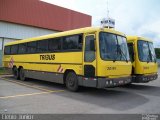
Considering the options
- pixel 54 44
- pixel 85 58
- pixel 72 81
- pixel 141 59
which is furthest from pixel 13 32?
pixel 85 58

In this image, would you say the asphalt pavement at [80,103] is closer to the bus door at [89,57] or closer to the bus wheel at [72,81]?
the bus wheel at [72,81]

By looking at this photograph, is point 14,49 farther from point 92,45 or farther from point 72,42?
point 92,45

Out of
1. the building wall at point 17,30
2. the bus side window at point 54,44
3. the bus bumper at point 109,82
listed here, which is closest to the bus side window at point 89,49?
the bus bumper at point 109,82

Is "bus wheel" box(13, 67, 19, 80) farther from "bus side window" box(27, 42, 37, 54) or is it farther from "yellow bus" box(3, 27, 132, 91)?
"yellow bus" box(3, 27, 132, 91)

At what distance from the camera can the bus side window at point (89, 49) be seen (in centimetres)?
1177

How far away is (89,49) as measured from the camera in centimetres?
1199

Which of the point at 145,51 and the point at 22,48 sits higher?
the point at 22,48

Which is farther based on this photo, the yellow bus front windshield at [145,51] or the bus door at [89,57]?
the yellow bus front windshield at [145,51]

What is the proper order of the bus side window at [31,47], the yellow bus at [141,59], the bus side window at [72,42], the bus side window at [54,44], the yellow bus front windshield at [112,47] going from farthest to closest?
the bus side window at [31,47] → the bus side window at [54,44] → the yellow bus at [141,59] → the bus side window at [72,42] → the yellow bus front windshield at [112,47]

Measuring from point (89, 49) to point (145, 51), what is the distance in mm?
4157

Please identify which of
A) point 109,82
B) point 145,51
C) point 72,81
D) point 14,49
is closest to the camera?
point 109,82

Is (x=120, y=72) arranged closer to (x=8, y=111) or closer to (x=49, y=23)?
(x=8, y=111)

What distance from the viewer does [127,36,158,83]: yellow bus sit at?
14.1 meters

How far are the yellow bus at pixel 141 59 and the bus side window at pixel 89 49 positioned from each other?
329 cm
